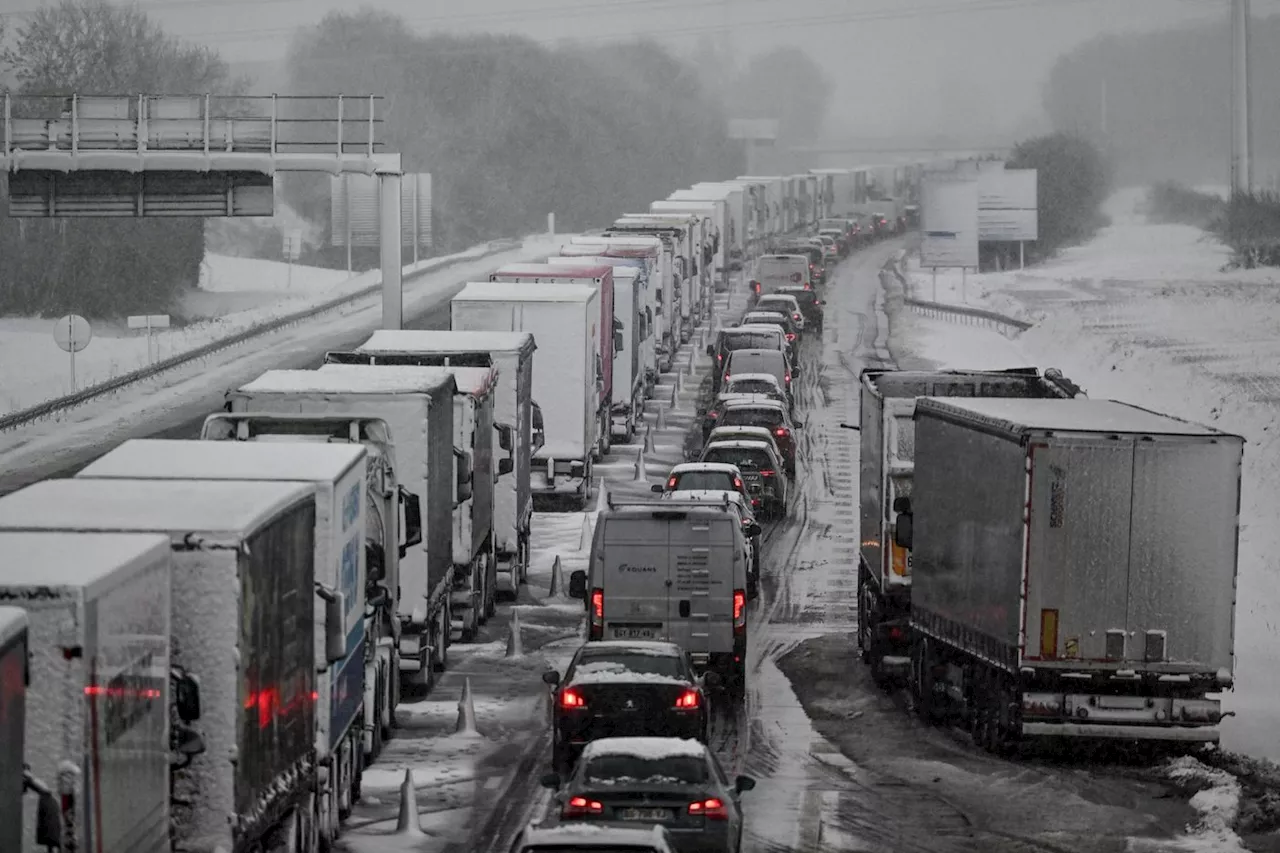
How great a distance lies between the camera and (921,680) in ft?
74.9

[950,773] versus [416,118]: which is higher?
[416,118]

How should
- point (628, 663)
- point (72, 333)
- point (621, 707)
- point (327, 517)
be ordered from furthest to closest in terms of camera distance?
point (72, 333) → point (628, 663) → point (621, 707) → point (327, 517)

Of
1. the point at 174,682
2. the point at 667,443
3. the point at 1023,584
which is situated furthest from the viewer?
the point at 667,443

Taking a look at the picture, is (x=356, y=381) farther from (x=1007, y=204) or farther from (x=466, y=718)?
(x=1007, y=204)

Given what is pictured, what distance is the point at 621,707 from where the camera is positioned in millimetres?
18891

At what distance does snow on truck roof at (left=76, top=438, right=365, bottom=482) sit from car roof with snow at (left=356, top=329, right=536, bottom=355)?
493 inches

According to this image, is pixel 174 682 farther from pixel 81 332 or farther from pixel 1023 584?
pixel 81 332

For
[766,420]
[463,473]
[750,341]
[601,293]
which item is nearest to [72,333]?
[601,293]

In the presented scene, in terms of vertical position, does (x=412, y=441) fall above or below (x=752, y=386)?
above

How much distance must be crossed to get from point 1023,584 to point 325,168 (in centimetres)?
3285

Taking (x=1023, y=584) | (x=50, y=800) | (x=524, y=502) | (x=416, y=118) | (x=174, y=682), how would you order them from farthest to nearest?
(x=416, y=118), (x=524, y=502), (x=1023, y=584), (x=174, y=682), (x=50, y=800)

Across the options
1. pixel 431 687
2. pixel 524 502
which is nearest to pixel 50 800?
pixel 431 687

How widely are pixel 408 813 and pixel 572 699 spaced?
206 centimetres

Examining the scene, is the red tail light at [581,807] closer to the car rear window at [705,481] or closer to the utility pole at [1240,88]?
the car rear window at [705,481]
